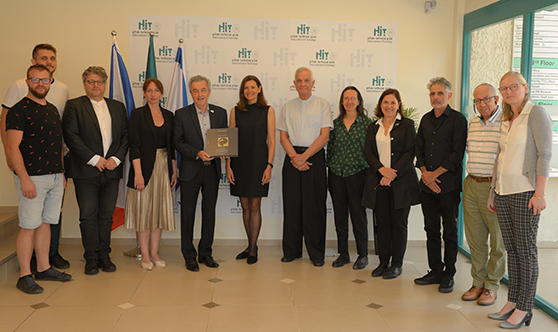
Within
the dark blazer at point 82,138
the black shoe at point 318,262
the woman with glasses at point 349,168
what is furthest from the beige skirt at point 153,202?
the woman with glasses at point 349,168

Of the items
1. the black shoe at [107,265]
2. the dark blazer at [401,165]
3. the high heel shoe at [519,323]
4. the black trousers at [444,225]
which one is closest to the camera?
the high heel shoe at [519,323]

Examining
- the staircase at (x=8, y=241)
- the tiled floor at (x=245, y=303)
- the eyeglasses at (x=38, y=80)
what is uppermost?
the eyeglasses at (x=38, y=80)

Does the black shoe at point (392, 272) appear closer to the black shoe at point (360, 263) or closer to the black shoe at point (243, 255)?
the black shoe at point (360, 263)

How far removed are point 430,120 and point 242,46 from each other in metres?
2.44

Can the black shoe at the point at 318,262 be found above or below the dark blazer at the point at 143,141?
below

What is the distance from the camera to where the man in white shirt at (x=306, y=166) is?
4441mm

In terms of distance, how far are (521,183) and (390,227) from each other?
4.73 ft

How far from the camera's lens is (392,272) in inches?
163

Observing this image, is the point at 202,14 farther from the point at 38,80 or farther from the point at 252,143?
the point at 38,80

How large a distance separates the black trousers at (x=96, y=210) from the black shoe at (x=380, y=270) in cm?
258

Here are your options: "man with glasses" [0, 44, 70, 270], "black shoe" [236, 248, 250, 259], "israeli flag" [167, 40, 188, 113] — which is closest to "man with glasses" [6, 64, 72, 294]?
"man with glasses" [0, 44, 70, 270]

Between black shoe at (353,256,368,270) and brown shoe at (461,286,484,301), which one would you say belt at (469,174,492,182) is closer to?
brown shoe at (461,286,484,301)

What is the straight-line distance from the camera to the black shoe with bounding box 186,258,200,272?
426 cm

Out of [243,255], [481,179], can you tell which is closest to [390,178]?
[481,179]
